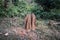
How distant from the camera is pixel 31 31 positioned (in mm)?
7863

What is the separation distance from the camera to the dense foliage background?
945 cm

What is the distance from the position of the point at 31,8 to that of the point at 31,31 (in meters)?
2.86

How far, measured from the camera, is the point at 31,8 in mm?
10422

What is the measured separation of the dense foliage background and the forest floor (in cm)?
61

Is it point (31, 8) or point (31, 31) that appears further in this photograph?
point (31, 8)

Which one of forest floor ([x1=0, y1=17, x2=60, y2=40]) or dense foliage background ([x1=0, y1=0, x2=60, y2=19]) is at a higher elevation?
dense foliage background ([x1=0, y1=0, x2=60, y2=19])

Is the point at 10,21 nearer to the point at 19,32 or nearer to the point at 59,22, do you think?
the point at 19,32

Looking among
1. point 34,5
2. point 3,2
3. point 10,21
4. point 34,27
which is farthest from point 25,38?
point 34,5

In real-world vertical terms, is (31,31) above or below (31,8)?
below

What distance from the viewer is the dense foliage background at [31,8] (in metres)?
9.45

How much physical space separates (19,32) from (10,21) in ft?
4.00

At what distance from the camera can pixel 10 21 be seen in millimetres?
8641

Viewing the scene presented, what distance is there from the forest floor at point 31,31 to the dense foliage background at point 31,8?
61 centimetres

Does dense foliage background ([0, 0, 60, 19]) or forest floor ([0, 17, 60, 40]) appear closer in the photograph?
forest floor ([0, 17, 60, 40])
